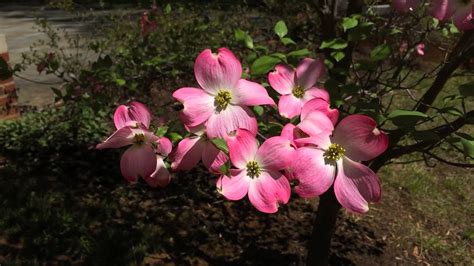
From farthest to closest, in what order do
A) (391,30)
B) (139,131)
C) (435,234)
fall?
(435,234), (391,30), (139,131)

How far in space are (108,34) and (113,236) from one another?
9.58ft

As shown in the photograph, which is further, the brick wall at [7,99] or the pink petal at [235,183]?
the brick wall at [7,99]

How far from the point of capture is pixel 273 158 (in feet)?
2.87

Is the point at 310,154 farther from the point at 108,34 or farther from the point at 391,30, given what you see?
the point at 108,34

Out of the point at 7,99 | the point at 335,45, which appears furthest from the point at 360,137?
the point at 7,99

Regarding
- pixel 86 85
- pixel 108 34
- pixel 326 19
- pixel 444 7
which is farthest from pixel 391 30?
pixel 108 34

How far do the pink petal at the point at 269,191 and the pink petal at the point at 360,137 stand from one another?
0.13m

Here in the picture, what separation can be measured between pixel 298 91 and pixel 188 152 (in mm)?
319

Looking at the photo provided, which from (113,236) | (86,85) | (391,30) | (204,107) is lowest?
(113,236)

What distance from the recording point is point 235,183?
0.90 meters

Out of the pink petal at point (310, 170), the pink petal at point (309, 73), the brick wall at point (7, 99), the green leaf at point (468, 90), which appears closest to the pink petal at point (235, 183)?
the pink petal at point (310, 170)

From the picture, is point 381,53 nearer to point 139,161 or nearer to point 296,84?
point 296,84

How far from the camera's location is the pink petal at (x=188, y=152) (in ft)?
3.22

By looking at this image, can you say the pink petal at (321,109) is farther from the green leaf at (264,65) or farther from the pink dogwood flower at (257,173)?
the green leaf at (264,65)
